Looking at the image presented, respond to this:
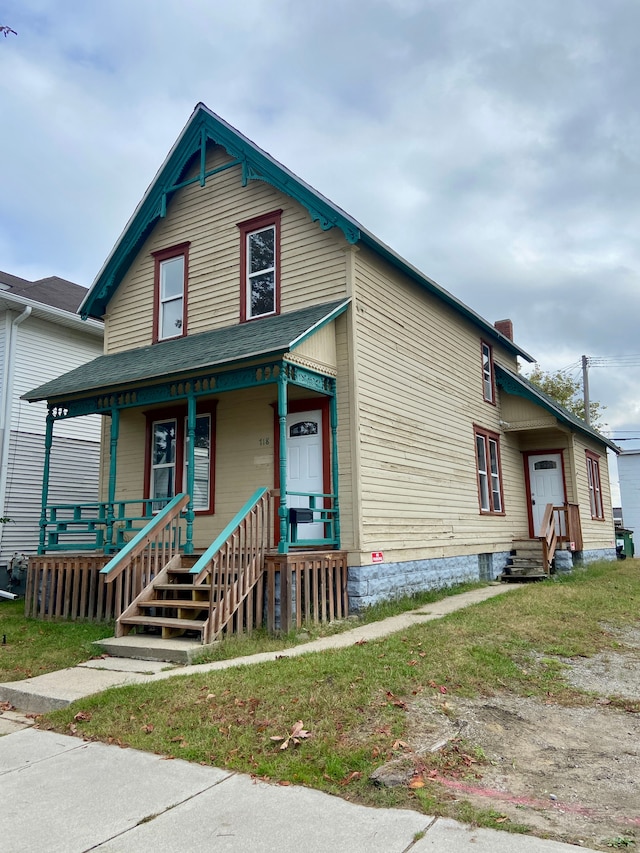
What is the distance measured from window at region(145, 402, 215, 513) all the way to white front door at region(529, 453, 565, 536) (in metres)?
10.5

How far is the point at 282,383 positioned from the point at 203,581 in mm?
3062

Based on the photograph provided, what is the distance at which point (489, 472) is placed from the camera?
A: 1691cm

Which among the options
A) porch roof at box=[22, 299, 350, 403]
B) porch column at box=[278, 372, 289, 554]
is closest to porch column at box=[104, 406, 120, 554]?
porch roof at box=[22, 299, 350, 403]

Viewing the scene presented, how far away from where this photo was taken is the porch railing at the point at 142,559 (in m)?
9.75

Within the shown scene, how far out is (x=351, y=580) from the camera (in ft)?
34.2

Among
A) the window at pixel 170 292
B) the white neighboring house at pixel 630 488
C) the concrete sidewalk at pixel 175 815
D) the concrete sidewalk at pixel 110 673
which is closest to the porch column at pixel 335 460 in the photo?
the concrete sidewalk at pixel 110 673

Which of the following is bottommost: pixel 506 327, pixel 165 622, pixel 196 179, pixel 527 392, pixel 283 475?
pixel 165 622

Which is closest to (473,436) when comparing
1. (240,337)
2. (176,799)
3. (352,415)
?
(352,415)

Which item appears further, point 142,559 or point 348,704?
point 142,559

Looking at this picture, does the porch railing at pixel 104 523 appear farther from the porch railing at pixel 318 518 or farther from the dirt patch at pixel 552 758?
the dirt patch at pixel 552 758

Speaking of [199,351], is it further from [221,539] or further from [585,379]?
[585,379]

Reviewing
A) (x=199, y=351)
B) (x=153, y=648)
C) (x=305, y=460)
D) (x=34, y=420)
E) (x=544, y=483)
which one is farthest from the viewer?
(x=544, y=483)

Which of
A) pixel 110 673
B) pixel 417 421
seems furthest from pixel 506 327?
pixel 110 673

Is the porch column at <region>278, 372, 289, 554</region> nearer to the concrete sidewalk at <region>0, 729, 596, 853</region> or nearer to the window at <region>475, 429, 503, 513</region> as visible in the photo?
the concrete sidewalk at <region>0, 729, 596, 853</region>
